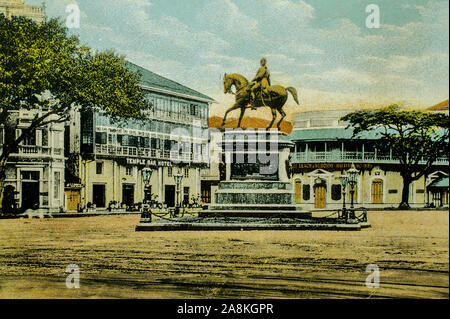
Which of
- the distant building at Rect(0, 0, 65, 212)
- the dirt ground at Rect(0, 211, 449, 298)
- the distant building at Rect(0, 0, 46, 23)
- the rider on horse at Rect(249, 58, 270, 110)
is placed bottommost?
the dirt ground at Rect(0, 211, 449, 298)

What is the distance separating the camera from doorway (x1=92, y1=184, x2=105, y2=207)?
633 inches

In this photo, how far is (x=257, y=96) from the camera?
62.8ft

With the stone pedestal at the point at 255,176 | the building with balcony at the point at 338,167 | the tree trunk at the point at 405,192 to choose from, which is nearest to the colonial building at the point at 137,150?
the stone pedestal at the point at 255,176

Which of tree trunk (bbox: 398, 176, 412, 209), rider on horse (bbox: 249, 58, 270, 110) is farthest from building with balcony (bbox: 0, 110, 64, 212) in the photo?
tree trunk (bbox: 398, 176, 412, 209)

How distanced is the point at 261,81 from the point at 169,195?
15.4 feet

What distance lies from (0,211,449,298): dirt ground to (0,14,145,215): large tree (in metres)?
3.16

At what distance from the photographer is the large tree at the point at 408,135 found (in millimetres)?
14969

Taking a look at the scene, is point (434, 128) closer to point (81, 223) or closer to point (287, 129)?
point (287, 129)

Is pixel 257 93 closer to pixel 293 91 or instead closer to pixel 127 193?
pixel 293 91

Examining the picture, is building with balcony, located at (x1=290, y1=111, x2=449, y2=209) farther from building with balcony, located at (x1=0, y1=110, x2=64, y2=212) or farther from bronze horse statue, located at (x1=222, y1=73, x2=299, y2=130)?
building with balcony, located at (x1=0, y1=110, x2=64, y2=212)

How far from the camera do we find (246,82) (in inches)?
→ 706

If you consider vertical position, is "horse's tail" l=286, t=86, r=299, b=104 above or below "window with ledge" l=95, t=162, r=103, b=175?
above

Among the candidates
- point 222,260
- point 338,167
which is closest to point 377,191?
point 338,167
